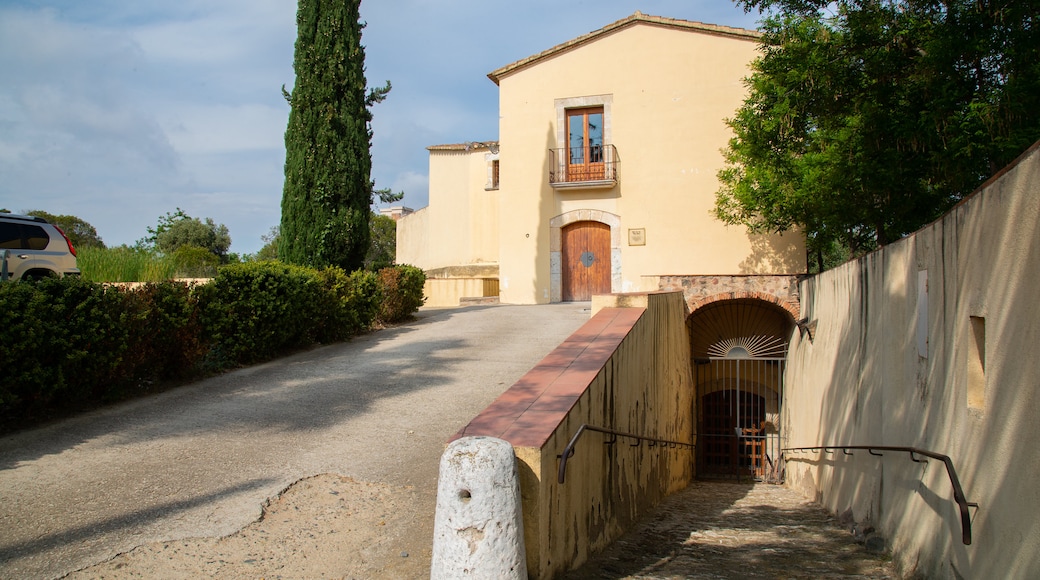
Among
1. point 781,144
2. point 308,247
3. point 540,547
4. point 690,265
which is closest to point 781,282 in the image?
point 781,144

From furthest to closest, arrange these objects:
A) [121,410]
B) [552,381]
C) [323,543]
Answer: [121,410] → [552,381] → [323,543]

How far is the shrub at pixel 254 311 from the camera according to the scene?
8.72 m

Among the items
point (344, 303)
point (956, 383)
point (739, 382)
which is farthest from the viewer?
point (739, 382)

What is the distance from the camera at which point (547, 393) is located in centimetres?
493

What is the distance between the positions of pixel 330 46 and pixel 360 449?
882cm

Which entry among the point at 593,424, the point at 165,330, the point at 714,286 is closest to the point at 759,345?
the point at 714,286

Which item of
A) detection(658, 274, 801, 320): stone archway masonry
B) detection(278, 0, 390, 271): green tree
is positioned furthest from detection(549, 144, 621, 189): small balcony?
detection(278, 0, 390, 271): green tree

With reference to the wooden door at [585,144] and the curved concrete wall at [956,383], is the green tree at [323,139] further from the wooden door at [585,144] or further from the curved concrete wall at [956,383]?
the curved concrete wall at [956,383]

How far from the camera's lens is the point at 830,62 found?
9.70 m

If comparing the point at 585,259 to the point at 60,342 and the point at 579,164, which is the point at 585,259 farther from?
the point at 60,342

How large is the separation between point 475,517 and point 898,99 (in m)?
8.48

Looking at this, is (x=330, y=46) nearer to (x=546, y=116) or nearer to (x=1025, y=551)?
(x=546, y=116)

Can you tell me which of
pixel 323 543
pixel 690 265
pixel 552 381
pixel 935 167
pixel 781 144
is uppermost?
pixel 781 144

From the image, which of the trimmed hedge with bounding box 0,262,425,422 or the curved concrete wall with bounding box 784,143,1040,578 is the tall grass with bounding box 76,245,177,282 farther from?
the curved concrete wall with bounding box 784,143,1040,578
